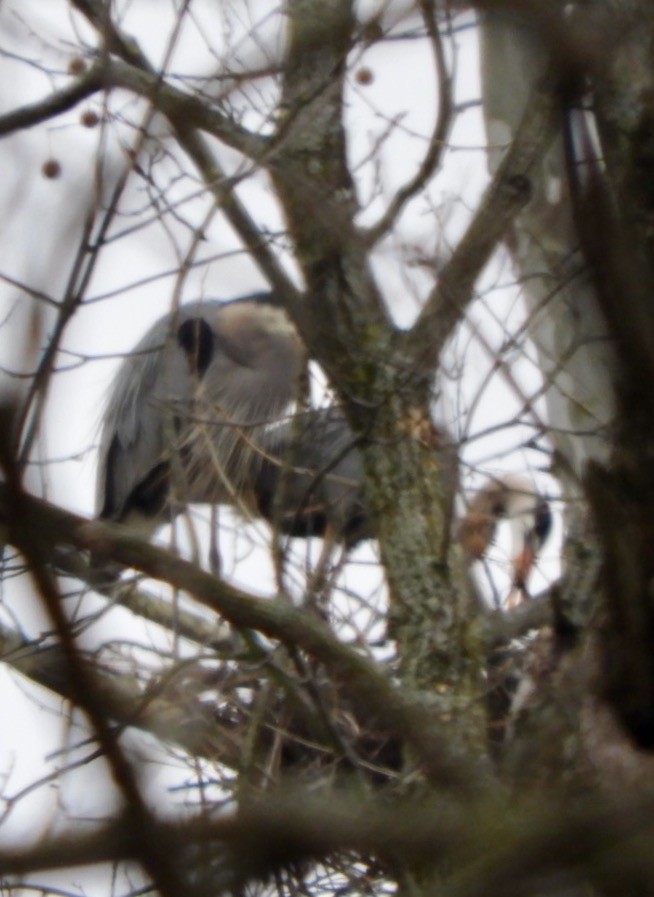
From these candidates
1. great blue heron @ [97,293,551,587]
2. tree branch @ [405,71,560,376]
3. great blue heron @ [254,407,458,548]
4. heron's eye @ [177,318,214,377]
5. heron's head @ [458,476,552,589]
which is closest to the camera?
tree branch @ [405,71,560,376]

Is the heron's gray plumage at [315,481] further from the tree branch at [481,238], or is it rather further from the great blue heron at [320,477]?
the tree branch at [481,238]

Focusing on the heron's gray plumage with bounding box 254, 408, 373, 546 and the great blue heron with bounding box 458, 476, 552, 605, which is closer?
the heron's gray plumage with bounding box 254, 408, 373, 546

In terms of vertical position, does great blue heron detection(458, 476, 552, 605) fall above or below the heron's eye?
below

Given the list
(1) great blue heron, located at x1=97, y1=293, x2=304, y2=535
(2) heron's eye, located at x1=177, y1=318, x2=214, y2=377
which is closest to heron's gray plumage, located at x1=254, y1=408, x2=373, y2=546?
(1) great blue heron, located at x1=97, y1=293, x2=304, y2=535

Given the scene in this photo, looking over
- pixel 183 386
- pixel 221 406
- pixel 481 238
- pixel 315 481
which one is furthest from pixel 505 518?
pixel 183 386

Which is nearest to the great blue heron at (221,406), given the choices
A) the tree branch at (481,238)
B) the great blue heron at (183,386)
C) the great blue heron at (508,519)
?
the great blue heron at (183,386)

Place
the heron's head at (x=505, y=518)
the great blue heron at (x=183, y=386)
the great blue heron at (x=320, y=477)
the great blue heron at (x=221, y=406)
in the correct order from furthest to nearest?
the great blue heron at (x=183, y=386), the great blue heron at (x=221, y=406), the heron's head at (x=505, y=518), the great blue heron at (x=320, y=477)

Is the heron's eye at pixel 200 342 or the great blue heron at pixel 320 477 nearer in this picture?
the great blue heron at pixel 320 477

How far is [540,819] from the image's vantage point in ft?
2.18

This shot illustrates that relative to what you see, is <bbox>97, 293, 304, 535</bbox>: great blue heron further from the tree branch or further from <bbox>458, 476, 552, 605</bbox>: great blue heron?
the tree branch

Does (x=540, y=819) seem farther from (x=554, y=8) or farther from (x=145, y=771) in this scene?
(x=554, y=8)

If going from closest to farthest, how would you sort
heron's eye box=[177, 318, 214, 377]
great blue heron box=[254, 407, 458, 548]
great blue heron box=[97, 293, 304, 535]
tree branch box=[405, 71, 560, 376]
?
tree branch box=[405, 71, 560, 376]
great blue heron box=[254, 407, 458, 548]
heron's eye box=[177, 318, 214, 377]
great blue heron box=[97, 293, 304, 535]

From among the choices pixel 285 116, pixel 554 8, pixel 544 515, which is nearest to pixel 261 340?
pixel 544 515

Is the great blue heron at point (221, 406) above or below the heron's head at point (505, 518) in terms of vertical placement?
above
